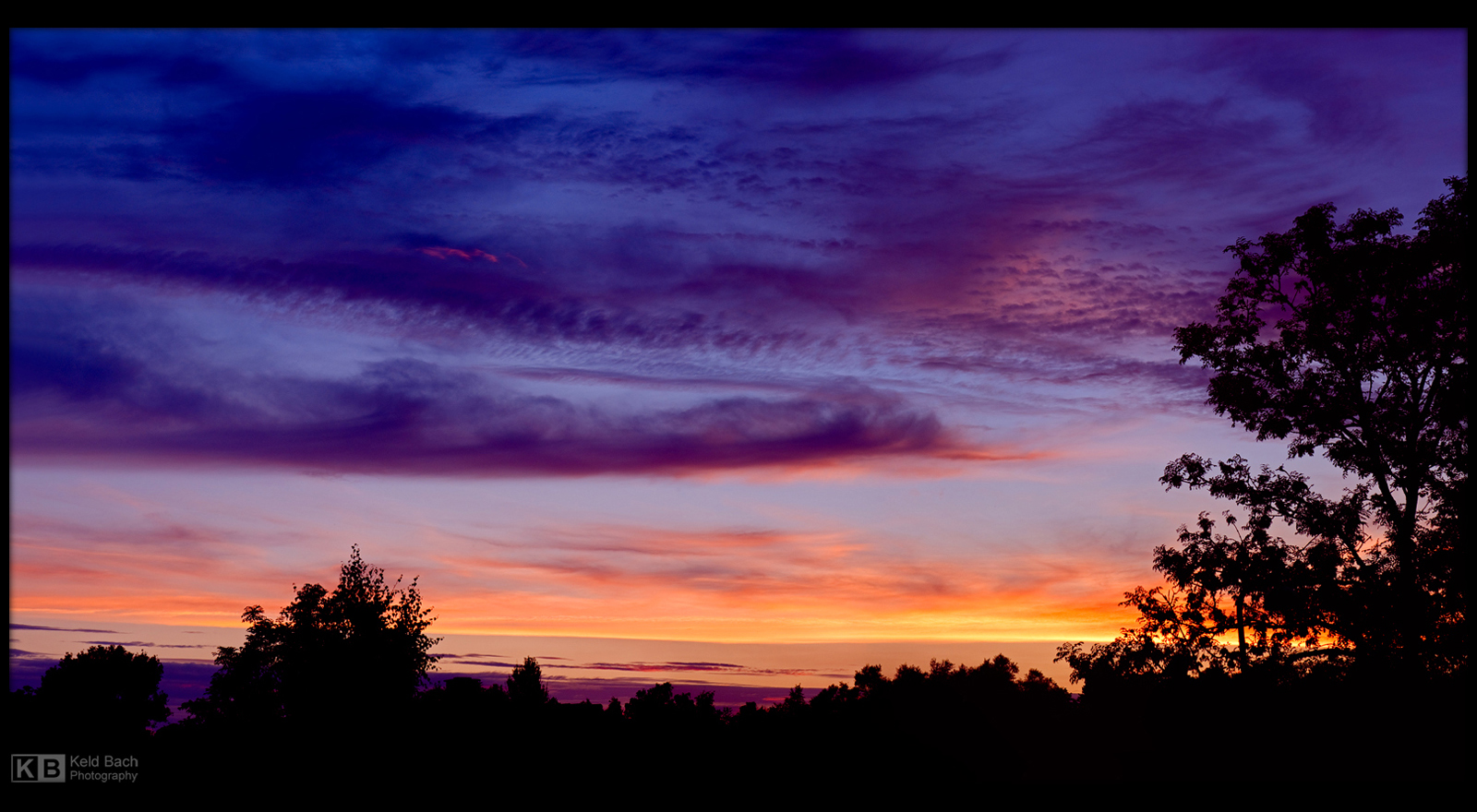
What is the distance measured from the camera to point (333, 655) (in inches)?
2199

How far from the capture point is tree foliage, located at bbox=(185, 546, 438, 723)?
54688mm

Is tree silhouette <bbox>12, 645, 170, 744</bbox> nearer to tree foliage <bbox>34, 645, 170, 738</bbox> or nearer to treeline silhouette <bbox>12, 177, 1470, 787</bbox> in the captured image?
tree foliage <bbox>34, 645, 170, 738</bbox>

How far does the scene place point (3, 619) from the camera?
775 cm

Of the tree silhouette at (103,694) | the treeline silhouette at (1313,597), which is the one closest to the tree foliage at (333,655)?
the treeline silhouette at (1313,597)

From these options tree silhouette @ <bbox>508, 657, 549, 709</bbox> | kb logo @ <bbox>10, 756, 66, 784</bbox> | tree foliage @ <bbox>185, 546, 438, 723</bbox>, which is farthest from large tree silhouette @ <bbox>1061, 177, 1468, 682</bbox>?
tree silhouette @ <bbox>508, 657, 549, 709</bbox>

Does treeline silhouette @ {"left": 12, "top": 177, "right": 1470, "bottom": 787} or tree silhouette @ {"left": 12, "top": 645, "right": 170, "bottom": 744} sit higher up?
treeline silhouette @ {"left": 12, "top": 177, "right": 1470, "bottom": 787}

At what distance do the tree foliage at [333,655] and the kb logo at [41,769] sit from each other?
129ft
